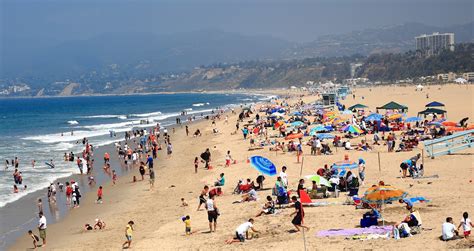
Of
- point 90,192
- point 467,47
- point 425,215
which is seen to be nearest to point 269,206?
point 425,215

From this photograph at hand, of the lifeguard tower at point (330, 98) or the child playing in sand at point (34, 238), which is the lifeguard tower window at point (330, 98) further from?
the child playing in sand at point (34, 238)

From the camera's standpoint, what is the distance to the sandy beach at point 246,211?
13.1m

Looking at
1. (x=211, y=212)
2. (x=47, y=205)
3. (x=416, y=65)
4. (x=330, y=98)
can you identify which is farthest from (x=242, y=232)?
(x=416, y=65)

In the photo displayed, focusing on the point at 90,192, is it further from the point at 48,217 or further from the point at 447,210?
the point at 447,210

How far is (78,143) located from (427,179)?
108 ft

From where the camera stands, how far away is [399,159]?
23.4m

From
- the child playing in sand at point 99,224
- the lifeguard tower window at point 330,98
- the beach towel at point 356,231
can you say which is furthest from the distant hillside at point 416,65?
the beach towel at point 356,231

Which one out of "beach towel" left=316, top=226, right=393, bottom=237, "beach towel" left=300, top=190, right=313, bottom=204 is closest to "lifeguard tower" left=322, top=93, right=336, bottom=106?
"beach towel" left=300, top=190, right=313, bottom=204

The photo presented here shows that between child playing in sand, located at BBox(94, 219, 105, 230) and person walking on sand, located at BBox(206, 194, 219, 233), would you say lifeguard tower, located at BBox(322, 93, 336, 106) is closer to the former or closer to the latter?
child playing in sand, located at BBox(94, 219, 105, 230)

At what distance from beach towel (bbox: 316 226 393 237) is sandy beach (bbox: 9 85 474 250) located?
0.93ft

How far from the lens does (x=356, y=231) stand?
1280 cm

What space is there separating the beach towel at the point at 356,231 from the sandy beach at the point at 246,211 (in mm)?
282

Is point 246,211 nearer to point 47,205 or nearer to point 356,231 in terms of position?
point 356,231

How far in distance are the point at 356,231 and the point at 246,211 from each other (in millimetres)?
4759
